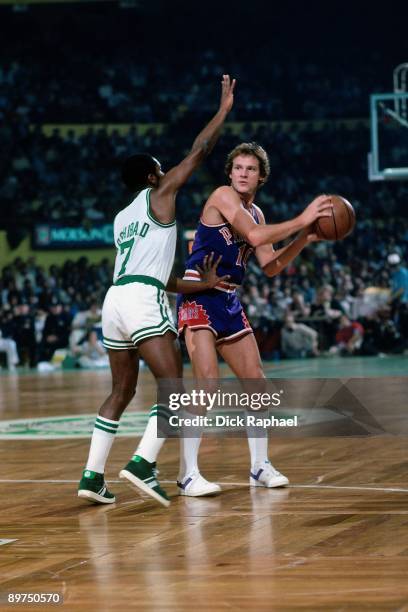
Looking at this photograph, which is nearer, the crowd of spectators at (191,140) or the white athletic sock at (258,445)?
the white athletic sock at (258,445)

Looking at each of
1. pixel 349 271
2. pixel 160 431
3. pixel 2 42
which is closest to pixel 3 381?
pixel 349 271

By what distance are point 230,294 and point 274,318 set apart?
17.2 meters

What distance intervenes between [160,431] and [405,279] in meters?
17.8

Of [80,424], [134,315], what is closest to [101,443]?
[134,315]

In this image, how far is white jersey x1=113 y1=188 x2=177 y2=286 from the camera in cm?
622

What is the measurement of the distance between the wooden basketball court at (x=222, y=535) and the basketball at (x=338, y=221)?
1.38 m

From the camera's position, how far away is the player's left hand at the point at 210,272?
666cm

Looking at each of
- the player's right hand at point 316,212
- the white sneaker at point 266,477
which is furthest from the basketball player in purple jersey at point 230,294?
the player's right hand at point 316,212

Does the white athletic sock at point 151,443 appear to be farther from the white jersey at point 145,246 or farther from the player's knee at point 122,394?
the white jersey at point 145,246

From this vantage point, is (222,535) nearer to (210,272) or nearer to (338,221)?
(338,221)

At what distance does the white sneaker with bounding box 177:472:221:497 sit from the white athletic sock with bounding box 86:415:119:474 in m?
0.52

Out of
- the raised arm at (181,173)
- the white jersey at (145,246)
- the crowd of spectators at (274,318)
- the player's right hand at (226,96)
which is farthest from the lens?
the crowd of spectators at (274,318)

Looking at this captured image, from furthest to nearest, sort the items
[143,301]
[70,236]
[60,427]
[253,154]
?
[70,236] → [60,427] → [253,154] → [143,301]

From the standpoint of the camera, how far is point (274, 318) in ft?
78.7
